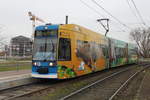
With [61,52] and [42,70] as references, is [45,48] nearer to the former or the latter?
[61,52]

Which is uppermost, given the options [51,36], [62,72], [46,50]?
[51,36]

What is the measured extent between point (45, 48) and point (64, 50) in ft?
3.50

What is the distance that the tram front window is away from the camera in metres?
12.1

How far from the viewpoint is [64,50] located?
12.5 metres

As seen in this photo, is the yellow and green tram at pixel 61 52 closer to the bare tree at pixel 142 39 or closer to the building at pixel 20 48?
the bare tree at pixel 142 39

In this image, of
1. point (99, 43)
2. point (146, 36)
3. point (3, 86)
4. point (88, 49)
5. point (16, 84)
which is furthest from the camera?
point (146, 36)

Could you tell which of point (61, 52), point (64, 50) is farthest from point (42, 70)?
point (64, 50)

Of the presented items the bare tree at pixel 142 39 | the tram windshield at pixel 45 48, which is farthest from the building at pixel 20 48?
the tram windshield at pixel 45 48

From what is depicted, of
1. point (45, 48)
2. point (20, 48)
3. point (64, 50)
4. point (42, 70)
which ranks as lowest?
point (42, 70)

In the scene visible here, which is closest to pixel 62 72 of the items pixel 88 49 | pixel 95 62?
pixel 88 49

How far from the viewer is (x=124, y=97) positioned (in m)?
9.01

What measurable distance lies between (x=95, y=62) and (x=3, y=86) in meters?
8.17

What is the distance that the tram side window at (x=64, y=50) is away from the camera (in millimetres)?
12216

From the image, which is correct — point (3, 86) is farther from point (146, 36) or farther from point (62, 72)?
point (146, 36)
